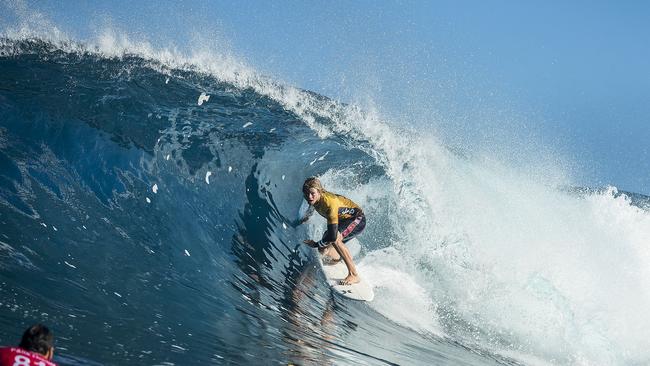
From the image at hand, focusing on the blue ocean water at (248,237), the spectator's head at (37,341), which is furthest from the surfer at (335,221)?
the spectator's head at (37,341)

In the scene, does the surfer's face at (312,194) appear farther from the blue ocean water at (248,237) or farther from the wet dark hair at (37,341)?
the wet dark hair at (37,341)

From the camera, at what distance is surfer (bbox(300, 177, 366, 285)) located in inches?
291

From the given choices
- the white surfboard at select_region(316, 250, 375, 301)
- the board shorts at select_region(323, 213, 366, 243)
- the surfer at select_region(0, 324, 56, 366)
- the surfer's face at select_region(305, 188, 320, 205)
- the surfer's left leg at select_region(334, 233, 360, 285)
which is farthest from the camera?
the board shorts at select_region(323, 213, 366, 243)

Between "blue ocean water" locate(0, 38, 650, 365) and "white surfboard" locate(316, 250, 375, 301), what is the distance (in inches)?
7.5

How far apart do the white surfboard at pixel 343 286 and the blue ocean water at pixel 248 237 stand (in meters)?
0.19

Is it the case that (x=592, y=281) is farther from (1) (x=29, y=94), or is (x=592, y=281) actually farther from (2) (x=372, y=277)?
(1) (x=29, y=94)

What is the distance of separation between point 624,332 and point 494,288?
307 centimetres

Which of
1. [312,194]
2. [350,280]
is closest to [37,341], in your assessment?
[312,194]

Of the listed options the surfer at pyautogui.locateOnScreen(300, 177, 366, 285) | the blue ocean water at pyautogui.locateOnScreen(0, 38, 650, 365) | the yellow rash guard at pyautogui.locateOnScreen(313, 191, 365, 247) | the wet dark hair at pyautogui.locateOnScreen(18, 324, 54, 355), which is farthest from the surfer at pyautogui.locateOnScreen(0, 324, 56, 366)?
the yellow rash guard at pyautogui.locateOnScreen(313, 191, 365, 247)

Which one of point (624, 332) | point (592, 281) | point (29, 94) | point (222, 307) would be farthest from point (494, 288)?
point (29, 94)

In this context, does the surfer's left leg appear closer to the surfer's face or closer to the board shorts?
the board shorts

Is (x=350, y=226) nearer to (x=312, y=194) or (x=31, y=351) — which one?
(x=312, y=194)

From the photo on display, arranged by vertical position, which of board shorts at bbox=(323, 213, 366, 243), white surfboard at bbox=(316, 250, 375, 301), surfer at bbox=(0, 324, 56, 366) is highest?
board shorts at bbox=(323, 213, 366, 243)

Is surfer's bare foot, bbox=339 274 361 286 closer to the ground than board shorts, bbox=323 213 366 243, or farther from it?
closer to the ground
